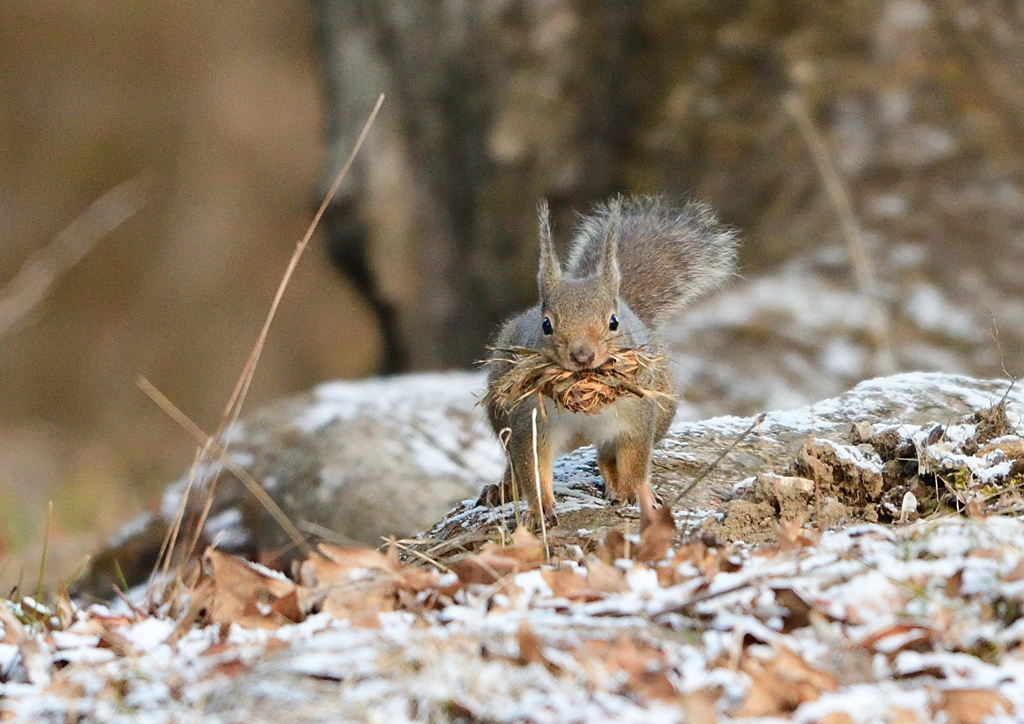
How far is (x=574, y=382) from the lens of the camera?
10.6 ft

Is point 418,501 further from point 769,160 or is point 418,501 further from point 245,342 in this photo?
point 245,342

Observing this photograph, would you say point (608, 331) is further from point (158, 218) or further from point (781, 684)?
point (158, 218)

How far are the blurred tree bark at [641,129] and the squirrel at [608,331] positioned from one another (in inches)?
161

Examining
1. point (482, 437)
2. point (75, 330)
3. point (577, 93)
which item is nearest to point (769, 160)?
point (577, 93)

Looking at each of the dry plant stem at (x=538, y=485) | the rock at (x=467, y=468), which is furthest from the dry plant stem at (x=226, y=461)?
the dry plant stem at (x=538, y=485)

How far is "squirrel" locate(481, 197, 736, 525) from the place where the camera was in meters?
3.28

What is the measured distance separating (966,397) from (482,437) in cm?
245

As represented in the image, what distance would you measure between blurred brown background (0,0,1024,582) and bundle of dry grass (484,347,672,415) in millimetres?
4001

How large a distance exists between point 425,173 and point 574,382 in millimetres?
8153

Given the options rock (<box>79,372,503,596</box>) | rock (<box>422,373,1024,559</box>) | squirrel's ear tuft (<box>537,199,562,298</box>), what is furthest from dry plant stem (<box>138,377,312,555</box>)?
rock (<box>79,372,503,596</box>)

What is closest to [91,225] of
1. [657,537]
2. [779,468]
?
[779,468]

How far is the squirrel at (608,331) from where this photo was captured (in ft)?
10.8

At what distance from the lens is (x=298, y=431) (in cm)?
569

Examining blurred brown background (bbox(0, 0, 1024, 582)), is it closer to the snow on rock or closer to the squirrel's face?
the squirrel's face
